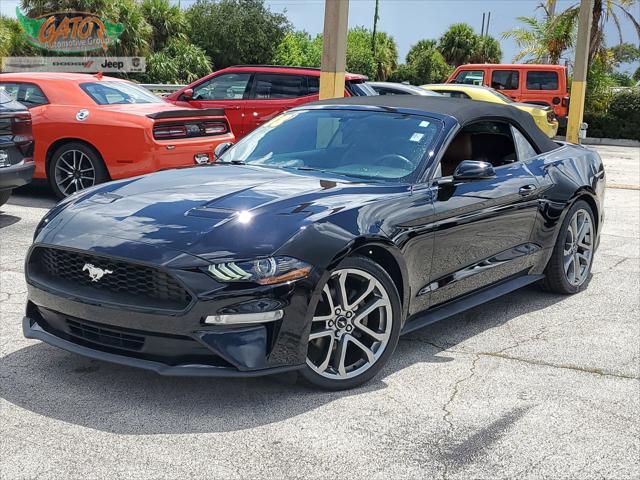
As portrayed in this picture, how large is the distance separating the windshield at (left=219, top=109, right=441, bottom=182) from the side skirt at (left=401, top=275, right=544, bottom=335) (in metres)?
0.80

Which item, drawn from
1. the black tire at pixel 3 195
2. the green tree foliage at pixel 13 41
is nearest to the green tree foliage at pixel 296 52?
the green tree foliage at pixel 13 41

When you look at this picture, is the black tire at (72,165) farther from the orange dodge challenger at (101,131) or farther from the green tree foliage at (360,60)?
the green tree foliage at (360,60)

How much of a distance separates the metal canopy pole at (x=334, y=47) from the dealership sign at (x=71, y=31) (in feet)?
98.4

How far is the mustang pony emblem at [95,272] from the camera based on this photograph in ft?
12.6

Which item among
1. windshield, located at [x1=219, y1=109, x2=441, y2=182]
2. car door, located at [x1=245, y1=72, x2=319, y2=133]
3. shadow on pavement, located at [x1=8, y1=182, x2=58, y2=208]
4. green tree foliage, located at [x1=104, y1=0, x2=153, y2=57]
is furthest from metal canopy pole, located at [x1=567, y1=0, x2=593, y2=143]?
green tree foliage, located at [x1=104, y1=0, x2=153, y2=57]

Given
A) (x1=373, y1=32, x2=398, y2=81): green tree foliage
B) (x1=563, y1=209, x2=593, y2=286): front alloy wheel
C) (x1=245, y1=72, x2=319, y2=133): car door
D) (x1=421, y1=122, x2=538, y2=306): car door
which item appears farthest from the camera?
(x1=373, y1=32, x2=398, y2=81): green tree foliage

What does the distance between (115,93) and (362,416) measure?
23.6ft

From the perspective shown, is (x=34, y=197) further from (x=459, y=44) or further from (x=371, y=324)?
(x=459, y=44)

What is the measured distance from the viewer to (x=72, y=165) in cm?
961

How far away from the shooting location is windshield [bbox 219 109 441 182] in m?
4.92

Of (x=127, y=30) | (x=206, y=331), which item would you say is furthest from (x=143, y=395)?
(x=127, y=30)

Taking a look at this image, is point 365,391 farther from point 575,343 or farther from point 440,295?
point 575,343

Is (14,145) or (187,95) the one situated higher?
(187,95)

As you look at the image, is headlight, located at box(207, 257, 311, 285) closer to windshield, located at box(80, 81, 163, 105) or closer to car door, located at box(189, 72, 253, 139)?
windshield, located at box(80, 81, 163, 105)
